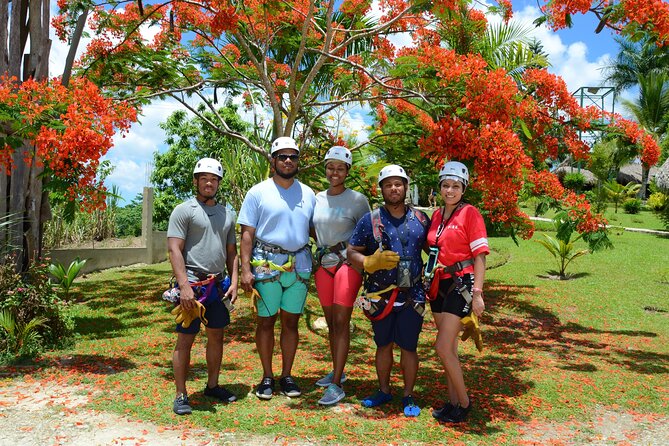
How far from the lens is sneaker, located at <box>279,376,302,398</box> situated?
186 inches

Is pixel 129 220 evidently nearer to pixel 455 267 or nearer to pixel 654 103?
pixel 455 267

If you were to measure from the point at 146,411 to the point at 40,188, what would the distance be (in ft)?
12.7

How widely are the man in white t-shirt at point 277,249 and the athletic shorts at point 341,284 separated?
17cm

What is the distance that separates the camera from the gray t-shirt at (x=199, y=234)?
4.25m

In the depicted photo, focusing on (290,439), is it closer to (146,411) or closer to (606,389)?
(146,411)

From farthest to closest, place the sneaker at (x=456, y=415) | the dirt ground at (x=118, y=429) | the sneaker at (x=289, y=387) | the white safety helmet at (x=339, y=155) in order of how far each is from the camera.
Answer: the sneaker at (x=289, y=387) < the white safety helmet at (x=339, y=155) < the sneaker at (x=456, y=415) < the dirt ground at (x=118, y=429)

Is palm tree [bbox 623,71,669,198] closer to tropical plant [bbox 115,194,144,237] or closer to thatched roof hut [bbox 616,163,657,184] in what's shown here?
thatched roof hut [bbox 616,163,657,184]

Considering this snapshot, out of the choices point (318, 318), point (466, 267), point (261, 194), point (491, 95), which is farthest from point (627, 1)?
point (318, 318)

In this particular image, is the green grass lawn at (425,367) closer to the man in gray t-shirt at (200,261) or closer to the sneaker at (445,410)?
the sneaker at (445,410)

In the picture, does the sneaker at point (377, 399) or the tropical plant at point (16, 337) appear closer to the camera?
the sneaker at point (377, 399)

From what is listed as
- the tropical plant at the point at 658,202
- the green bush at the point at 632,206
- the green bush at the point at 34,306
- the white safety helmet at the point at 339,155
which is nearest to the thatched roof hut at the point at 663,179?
the tropical plant at the point at 658,202

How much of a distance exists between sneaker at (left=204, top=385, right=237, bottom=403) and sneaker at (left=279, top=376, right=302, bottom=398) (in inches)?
16.3

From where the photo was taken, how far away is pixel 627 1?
6121 mm

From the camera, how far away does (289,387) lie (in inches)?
188
